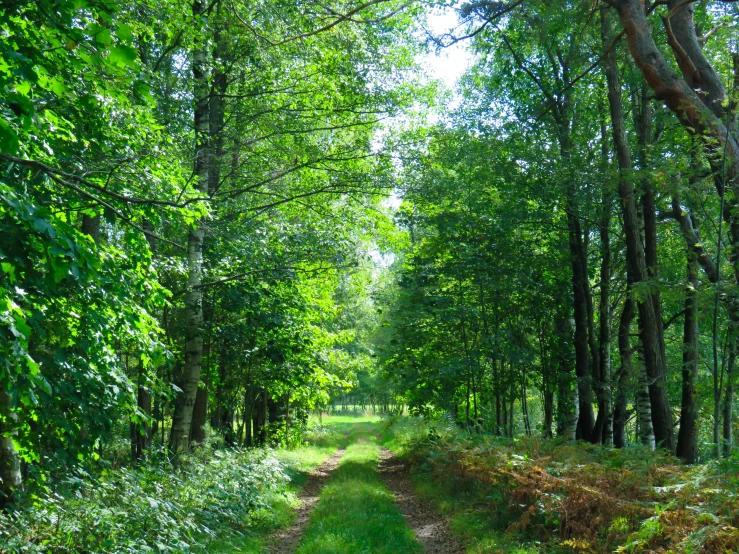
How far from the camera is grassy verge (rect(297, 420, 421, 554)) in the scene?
859 cm

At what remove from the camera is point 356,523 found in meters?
10.1

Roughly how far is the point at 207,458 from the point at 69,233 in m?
8.39

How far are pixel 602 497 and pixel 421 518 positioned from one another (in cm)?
522

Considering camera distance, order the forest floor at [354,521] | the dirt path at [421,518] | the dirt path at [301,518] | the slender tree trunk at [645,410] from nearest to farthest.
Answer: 1. the forest floor at [354,521]
2. the dirt path at [301,518]
3. the dirt path at [421,518]
4. the slender tree trunk at [645,410]

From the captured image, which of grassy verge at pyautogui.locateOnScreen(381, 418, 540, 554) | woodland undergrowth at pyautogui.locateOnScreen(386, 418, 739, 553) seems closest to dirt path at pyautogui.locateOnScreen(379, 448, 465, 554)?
grassy verge at pyautogui.locateOnScreen(381, 418, 540, 554)

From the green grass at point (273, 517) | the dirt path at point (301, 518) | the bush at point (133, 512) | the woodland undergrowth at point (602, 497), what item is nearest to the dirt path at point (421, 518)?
the woodland undergrowth at point (602, 497)

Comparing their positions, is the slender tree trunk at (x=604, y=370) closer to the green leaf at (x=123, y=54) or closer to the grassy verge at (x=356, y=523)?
the grassy verge at (x=356, y=523)

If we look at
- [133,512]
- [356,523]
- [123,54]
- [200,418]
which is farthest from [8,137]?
[200,418]

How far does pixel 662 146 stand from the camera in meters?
11.9

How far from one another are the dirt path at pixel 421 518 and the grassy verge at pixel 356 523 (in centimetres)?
27

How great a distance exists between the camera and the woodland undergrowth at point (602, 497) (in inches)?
219

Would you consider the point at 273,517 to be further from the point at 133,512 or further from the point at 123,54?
the point at 123,54

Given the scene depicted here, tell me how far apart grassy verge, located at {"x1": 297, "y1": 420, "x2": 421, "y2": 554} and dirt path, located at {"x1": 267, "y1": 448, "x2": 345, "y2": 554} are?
21cm

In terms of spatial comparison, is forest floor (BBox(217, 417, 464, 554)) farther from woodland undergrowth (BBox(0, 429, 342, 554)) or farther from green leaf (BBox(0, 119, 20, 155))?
green leaf (BBox(0, 119, 20, 155))
